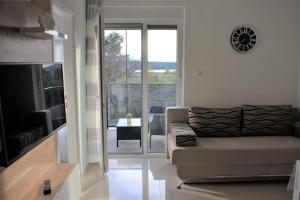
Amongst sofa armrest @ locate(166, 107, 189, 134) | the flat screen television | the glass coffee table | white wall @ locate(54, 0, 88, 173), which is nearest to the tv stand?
the flat screen television

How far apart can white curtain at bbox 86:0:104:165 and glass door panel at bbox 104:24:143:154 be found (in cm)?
41

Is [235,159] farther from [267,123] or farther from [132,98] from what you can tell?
[132,98]

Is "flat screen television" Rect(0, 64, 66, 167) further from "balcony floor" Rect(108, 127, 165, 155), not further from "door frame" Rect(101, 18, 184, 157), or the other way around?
"balcony floor" Rect(108, 127, 165, 155)

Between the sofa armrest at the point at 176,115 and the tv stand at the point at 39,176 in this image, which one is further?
the sofa armrest at the point at 176,115

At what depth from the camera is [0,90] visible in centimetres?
150

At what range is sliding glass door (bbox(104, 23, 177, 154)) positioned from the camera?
433 centimetres

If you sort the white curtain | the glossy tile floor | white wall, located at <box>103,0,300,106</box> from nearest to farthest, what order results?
the glossy tile floor, the white curtain, white wall, located at <box>103,0,300,106</box>

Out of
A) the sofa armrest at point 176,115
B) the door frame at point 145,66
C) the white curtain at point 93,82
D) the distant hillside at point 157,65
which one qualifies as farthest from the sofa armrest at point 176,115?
the white curtain at point 93,82

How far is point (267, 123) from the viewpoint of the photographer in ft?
13.0

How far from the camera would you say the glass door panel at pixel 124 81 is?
14.2 ft

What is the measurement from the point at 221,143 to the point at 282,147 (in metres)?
0.72

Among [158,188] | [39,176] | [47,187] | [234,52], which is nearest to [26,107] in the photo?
[47,187]

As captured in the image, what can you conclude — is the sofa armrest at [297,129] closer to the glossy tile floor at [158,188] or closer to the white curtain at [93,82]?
the glossy tile floor at [158,188]

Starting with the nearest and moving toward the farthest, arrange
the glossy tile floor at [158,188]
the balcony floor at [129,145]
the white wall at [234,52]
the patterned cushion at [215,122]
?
the glossy tile floor at [158,188], the patterned cushion at [215,122], the white wall at [234,52], the balcony floor at [129,145]
